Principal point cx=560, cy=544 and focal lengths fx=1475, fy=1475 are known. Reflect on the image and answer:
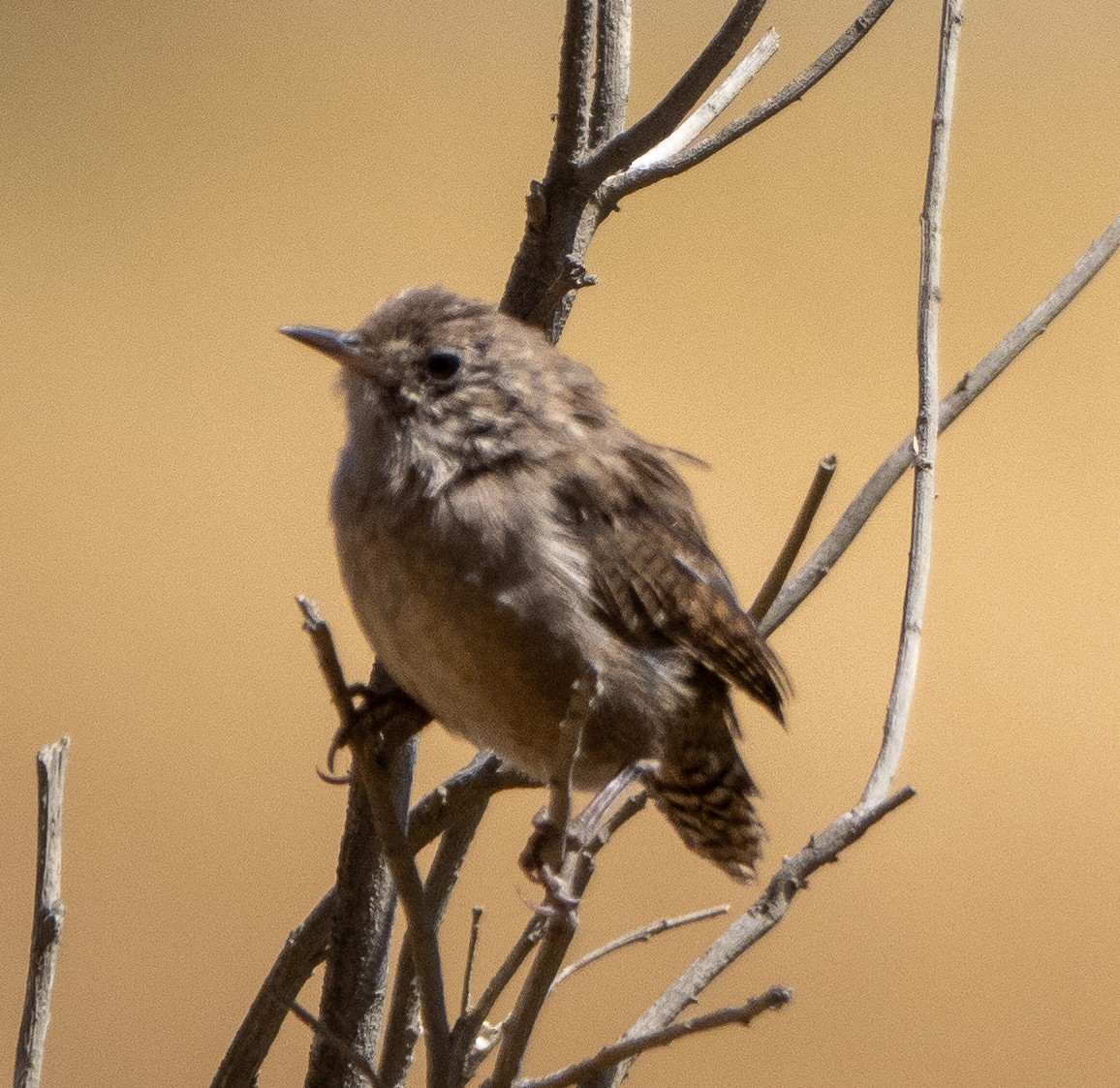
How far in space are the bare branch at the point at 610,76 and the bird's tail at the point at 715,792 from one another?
906mm

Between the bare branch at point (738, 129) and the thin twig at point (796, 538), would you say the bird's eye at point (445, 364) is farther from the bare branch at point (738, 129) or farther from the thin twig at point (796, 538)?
the thin twig at point (796, 538)

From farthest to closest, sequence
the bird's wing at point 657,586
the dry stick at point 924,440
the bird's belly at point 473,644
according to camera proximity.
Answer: the bird's wing at point 657,586 → the bird's belly at point 473,644 → the dry stick at point 924,440

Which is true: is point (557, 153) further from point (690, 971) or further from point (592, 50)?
point (690, 971)

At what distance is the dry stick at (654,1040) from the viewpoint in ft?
4.67

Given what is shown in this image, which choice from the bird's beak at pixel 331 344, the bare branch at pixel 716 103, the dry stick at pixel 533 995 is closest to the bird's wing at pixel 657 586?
the bird's beak at pixel 331 344

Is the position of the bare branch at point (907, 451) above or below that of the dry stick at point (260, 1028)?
above

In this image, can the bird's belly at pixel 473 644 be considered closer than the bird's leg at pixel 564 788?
No

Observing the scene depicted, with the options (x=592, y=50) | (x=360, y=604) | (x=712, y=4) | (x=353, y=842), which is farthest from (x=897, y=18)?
(x=353, y=842)

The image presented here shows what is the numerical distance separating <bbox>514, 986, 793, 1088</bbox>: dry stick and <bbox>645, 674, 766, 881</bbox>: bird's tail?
0.93 meters

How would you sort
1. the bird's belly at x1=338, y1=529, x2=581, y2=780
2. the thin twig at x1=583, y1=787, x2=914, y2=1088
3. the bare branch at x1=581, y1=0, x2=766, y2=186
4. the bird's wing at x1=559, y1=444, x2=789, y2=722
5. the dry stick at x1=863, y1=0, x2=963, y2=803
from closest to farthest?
the thin twig at x1=583, y1=787, x2=914, y2=1088 → the dry stick at x1=863, y1=0, x2=963, y2=803 → the bare branch at x1=581, y1=0, x2=766, y2=186 → the bird's belly at x1=338, y1=529, x2=581, y2=780 → the bird's wing at x1=559, y1=444, x2=789, y2=722

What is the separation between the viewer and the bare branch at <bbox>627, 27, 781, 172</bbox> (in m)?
2.24

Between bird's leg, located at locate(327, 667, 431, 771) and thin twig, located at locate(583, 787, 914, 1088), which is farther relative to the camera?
bird's leg, located at locate(327, 667, 431, 771)

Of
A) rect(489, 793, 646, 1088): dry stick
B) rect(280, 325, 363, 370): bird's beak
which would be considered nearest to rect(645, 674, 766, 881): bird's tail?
rect(280, 325, 363, 370): bird's beak

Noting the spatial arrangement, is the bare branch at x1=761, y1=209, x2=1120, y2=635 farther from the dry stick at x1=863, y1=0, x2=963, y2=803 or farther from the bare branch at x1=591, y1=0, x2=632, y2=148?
the bare branch at x1=591, y1=0, x2=632, y2=148
